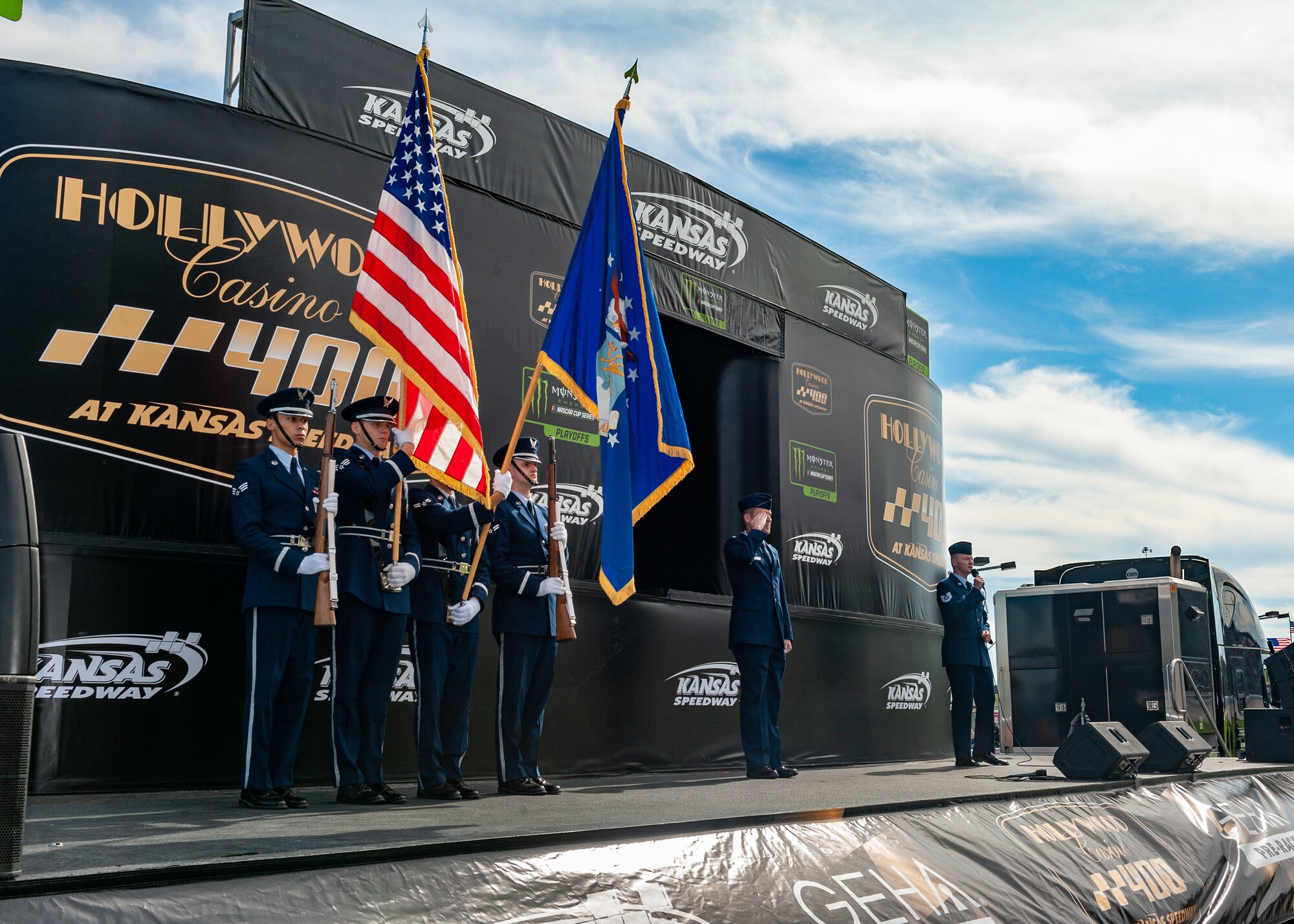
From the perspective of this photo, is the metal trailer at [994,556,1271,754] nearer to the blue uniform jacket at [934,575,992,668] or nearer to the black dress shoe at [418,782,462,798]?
the blue uniform jacket at [934,575,992,668]

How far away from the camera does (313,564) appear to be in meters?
4.42

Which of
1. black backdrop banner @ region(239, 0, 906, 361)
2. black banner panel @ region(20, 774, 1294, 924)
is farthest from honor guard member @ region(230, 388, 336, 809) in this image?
black backdrop banner @ region(239, 0, 906, 361)

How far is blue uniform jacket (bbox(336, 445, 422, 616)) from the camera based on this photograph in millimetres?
4684

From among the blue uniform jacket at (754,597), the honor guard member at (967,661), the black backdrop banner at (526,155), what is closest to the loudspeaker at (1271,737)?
the honor guard member at (967,661)

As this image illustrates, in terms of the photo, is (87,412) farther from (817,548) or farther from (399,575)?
(817,548)

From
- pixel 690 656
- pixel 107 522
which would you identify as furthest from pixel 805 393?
pixel 107 522

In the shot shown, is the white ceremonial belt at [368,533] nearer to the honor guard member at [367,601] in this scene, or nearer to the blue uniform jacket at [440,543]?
the honor guard member at [367,601]

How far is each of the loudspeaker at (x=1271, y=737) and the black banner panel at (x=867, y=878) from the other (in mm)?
2620

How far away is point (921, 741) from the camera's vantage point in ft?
31.7

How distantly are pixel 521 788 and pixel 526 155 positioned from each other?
3.83 metres

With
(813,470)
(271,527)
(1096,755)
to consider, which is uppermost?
(813,470)

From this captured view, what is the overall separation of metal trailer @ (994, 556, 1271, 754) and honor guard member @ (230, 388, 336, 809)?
8.05 meters

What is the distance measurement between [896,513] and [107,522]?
21.6 ft

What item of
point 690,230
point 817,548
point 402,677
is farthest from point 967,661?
point 402,677
